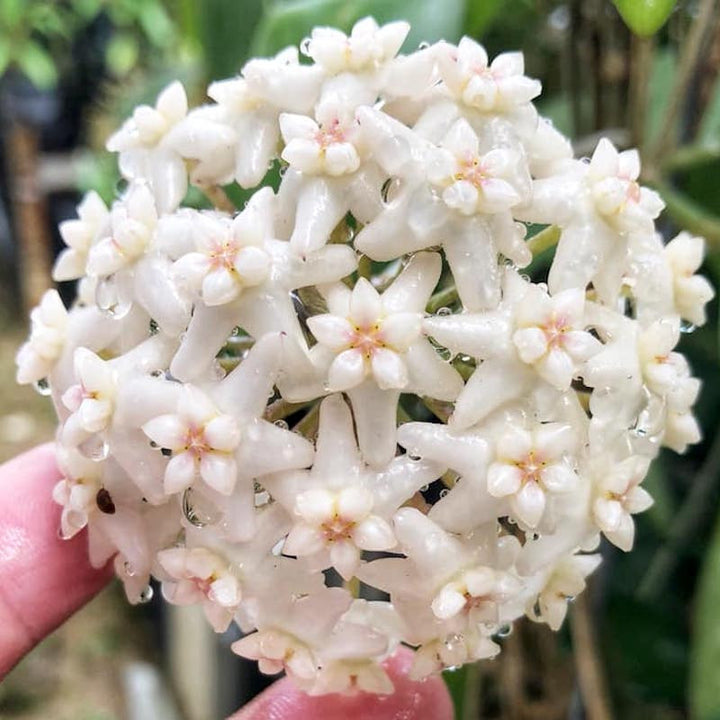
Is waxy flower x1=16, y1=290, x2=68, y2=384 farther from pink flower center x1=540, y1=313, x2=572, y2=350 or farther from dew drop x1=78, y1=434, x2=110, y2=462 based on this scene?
pink flower center x1=540, y1=313, x2=572, y2=350

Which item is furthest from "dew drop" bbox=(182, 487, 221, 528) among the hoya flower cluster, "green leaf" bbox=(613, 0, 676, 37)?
"green leaf" bbox=(613, 0, 676, 37)

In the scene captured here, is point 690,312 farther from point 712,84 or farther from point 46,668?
point 46,668

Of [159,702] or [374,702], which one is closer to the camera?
[374,702]

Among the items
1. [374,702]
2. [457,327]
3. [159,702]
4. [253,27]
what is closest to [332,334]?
[457,327]

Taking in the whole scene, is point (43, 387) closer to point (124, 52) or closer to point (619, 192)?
point (619, 192)

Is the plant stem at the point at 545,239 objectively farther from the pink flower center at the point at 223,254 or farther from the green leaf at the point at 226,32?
the green leaf at the point at 226,32

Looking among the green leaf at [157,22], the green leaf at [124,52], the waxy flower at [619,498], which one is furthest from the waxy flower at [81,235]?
the green leaf at [124,52]
